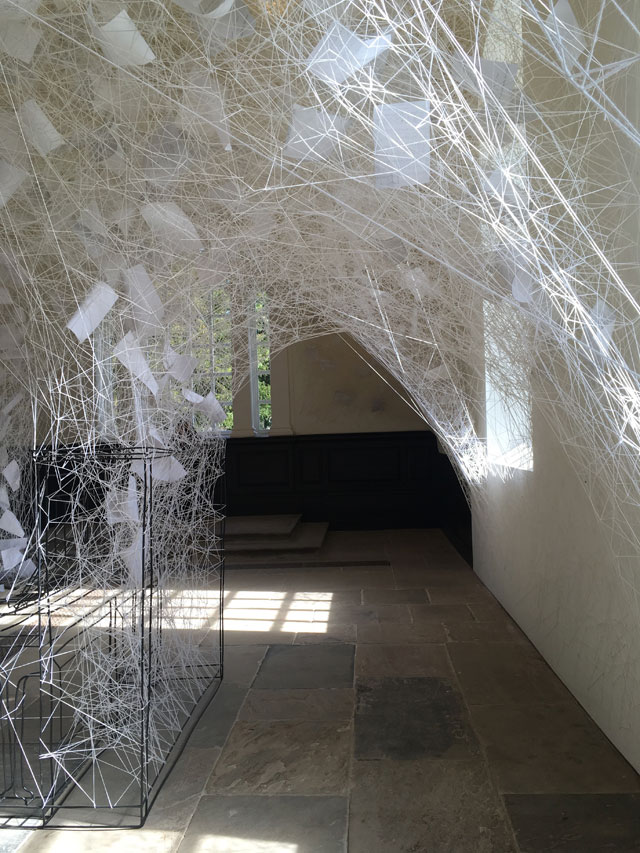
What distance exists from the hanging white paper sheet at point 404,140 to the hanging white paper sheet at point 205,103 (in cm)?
52

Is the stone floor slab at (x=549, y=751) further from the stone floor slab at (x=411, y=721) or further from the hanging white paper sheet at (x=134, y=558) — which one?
the hanging white paper sheet at (x=134, y=558)

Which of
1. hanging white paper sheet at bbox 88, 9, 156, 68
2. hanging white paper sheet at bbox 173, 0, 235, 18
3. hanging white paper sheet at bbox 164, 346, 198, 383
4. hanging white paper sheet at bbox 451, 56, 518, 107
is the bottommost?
hanging white paper sheet at bbox 164, 346, 198, 383

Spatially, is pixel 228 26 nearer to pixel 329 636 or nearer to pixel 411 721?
pixel 411 721

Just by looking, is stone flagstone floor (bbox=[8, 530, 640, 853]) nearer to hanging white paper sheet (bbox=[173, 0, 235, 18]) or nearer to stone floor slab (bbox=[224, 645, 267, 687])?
stone floor slab (bbox=[224, 645, 267, 687])

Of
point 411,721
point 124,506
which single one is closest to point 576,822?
point 411,721

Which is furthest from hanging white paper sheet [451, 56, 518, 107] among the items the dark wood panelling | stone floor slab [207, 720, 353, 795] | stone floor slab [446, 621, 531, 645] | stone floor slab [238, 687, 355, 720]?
the dark wood panelling

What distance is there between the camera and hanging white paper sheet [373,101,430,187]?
5.68 ft

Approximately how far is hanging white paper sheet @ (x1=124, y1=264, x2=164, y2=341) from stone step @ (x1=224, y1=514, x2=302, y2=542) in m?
4.52

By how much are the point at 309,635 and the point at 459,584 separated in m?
1.59

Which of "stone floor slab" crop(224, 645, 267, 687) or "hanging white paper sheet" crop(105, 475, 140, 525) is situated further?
"stone floor slab" crop(224, 645, 267, 687)

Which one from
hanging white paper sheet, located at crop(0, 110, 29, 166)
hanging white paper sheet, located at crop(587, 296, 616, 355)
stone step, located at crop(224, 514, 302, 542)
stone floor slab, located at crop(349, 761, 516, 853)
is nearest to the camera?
hanging white paper sheet, located at crop(587, 296, 616, 355)

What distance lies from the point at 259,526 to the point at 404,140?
5916mm

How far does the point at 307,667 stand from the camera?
3730mm

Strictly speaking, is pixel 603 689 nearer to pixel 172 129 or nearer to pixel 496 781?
pixel 496 781
